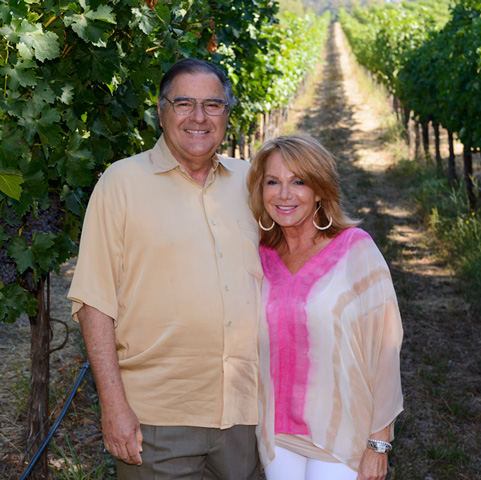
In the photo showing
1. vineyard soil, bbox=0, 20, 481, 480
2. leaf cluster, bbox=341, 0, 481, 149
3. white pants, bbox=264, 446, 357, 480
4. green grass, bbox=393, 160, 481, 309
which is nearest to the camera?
white pants, bbox=264, 446, 357, 480

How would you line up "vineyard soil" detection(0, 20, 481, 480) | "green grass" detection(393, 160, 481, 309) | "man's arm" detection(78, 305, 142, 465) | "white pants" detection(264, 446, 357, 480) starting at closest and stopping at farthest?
"man's arm" detection(78, 305, 142, 465)
"white pants" detection(264, 446, 357, 480)
"vineyard soil" detection(0, 20, 481, 480)
"green grass" detection(393, 160, 481, 309)

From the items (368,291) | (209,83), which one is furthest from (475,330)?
(209,83)

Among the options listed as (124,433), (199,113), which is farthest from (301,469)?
(199,113)

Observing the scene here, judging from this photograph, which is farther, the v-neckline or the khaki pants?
the v-neckline

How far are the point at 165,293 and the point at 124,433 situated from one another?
459 mm

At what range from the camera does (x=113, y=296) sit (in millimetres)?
2039

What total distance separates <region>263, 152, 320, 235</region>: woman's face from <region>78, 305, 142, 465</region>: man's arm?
2.28 feet

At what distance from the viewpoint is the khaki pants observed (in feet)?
6.77

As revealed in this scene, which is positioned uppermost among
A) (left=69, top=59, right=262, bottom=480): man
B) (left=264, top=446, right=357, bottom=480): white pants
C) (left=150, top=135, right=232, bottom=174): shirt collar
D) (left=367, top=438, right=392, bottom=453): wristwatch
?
(left=150, top=135, right=232, bottom=174): shirt collar

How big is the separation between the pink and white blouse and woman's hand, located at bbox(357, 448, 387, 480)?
1.2 inches

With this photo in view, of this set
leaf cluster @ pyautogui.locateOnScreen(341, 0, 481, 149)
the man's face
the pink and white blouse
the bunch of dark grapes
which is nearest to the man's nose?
the man's face

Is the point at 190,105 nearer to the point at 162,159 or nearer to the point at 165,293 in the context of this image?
the point at 162,159

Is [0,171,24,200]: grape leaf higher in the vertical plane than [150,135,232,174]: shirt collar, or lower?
lower

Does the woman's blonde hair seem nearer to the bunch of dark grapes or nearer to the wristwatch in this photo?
the wristwatch
